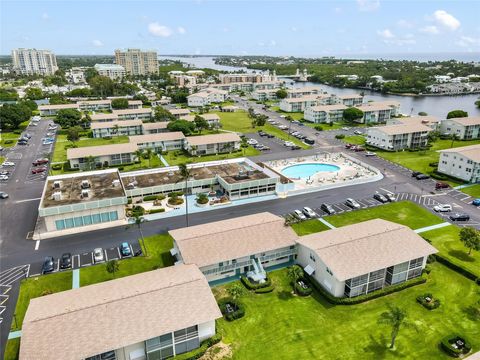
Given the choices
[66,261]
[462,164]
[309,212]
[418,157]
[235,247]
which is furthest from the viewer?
[418,157]

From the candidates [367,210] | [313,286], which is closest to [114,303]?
[313,286]

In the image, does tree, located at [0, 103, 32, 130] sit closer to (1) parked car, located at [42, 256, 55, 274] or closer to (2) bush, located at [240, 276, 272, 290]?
(1) parked car, located at [42, 256, 55, 274]

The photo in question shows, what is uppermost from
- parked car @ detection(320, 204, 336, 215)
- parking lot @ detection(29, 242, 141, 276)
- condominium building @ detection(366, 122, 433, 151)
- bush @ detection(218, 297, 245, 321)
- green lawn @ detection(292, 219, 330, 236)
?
condominium building @ detection(366, 122, 433, 151)

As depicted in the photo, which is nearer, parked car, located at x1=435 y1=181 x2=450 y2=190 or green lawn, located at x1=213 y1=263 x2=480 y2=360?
green lawn, located at x1=213 y1=263 x2=480 y2=360

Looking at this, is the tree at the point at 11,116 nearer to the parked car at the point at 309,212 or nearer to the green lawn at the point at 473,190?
the parked car at the point at 309,212

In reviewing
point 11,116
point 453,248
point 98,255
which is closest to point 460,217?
point 453,248

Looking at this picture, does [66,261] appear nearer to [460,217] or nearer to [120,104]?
[460,217]

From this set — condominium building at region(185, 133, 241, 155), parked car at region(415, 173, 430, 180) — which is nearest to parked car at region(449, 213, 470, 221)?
parked car at region(415, 173, 430, 180)
